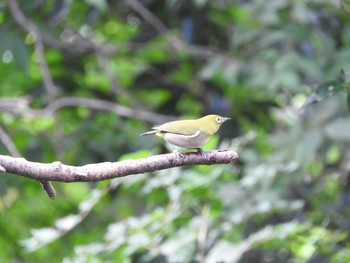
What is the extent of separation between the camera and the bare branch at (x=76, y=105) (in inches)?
216

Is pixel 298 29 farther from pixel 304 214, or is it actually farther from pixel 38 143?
pixel 38 143

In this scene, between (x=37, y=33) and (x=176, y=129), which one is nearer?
(x=176, y=129)

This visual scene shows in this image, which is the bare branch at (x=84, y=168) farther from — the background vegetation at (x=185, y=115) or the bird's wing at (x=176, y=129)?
the background vegetation at (x=185, y=115)

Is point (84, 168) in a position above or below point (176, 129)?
below

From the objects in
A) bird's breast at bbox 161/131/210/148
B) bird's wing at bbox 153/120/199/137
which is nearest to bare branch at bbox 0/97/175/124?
bird's wing at bbox 153/120/199/137

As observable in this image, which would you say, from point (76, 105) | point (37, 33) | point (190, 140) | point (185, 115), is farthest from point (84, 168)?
point (185, 115)

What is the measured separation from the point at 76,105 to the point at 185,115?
98 cm

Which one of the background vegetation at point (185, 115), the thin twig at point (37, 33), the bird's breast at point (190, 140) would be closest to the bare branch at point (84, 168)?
the bird's breast at point (190, 140)

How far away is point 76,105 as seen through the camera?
589cm

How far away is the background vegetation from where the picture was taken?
4375 mm

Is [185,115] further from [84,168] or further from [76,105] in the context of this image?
[84,168]

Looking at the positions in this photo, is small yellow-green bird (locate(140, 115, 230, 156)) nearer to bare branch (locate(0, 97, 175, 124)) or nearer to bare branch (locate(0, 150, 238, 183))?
bare branch (locate(0, 150, 238, 183))

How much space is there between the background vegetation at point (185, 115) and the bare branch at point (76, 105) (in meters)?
0.02

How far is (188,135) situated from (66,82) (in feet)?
11.6
